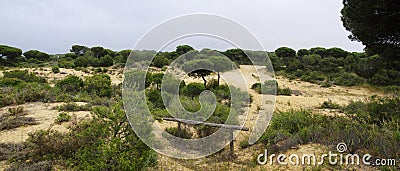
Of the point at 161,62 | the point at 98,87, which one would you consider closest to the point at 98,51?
the point at 161,62

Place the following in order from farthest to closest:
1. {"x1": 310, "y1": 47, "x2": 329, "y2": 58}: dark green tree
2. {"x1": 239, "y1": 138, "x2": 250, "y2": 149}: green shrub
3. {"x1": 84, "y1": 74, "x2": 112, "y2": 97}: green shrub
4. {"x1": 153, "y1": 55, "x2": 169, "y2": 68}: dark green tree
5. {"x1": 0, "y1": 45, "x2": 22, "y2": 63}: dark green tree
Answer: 1. {"x1": 310, "y1": 47, "x2": 329, "y2": 58}: dark green tree
2. {"x1": 0, "y1": 45, "x2": 22, "y2": 63}: dark green tree
3. {"x1": 153, "y1": 55, "x2": 169, "y2": 68}: dark green tree
4. {"x1": 84, "y1": 74, "x2": 112, "y2": 97}: green shrub
5. {"x1": 239, "y1": 138, "x2": 250, "y2": 149}: green shrub

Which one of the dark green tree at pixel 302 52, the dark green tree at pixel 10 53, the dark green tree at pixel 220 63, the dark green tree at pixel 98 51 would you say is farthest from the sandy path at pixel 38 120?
the dark green tree at pixel 302 52

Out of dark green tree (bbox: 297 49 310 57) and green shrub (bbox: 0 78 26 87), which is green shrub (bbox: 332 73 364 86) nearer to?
dark green tree (bbox: 297 49 310 57)

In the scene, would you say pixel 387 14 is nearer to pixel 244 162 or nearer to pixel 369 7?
pixel 369 7

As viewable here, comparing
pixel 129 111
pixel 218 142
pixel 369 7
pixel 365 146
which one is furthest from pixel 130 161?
pixel 369 7

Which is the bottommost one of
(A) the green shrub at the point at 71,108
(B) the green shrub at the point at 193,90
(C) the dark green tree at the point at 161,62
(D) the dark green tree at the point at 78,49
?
(A) the green shrub at the point at 71,108

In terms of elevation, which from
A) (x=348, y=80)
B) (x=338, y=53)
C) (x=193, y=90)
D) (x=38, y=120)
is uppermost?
(x=338, y=53)

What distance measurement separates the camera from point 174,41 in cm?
344

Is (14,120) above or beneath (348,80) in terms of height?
beneath

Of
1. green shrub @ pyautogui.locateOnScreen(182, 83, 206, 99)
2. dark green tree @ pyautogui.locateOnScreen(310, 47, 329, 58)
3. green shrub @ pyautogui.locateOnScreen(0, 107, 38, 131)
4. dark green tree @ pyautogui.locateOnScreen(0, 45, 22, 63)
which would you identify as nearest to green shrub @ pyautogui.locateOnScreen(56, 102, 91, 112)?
green shrub @ pyautogui.locateOnScreen(0, 107, 38, 131)

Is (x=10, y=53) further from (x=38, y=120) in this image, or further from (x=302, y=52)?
(x=302, y=52)

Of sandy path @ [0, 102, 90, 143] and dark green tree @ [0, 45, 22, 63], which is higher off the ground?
dark green tree @ [0, 45, 22, 63]

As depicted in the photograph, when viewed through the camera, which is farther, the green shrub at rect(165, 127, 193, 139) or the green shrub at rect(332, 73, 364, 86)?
the green shrub at rect(332, 73, 364, 86)

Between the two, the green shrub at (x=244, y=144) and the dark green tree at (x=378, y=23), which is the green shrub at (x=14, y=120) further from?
the dark green tree at (x=378, y=23)
